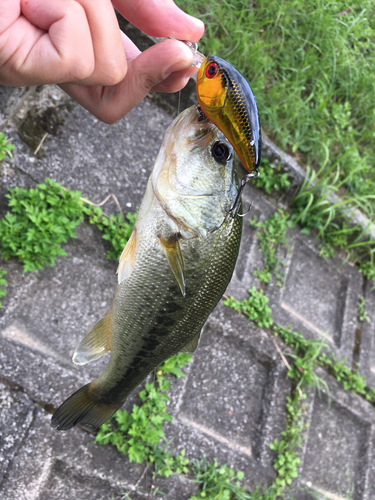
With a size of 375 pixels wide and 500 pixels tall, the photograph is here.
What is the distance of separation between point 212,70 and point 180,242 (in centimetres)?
67

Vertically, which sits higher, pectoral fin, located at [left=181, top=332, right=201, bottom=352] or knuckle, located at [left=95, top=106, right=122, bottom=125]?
knuckle, located at [left=95, top=106, right=122, bottom=125]

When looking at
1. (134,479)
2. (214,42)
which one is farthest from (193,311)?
(214,42)

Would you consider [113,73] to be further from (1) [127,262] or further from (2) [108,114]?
(1) [127,262]

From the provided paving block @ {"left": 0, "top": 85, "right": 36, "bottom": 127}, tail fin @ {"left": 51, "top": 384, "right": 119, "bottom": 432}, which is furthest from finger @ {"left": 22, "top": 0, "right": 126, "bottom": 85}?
tail fin @ {"left": 51, "top": 384, "right": 119, "bottom": 432}

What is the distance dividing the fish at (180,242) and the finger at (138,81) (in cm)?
18

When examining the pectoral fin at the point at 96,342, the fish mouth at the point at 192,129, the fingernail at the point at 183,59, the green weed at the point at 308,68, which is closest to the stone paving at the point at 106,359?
the green weed at the point at 308,68

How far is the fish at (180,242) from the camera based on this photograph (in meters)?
1.46

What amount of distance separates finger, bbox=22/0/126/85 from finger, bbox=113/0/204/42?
0.84ft

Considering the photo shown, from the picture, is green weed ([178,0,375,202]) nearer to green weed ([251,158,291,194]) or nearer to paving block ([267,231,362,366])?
green weed ([251,158,291,194])

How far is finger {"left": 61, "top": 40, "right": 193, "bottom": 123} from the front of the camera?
4.14 ft

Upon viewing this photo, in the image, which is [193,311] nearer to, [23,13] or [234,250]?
[234,250]

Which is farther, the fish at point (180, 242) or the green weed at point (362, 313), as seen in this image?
the green weed at point (362, 313)

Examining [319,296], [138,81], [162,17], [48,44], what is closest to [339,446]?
[319,296]

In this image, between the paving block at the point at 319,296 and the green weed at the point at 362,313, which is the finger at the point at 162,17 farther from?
the green weed at the point at 362,313
